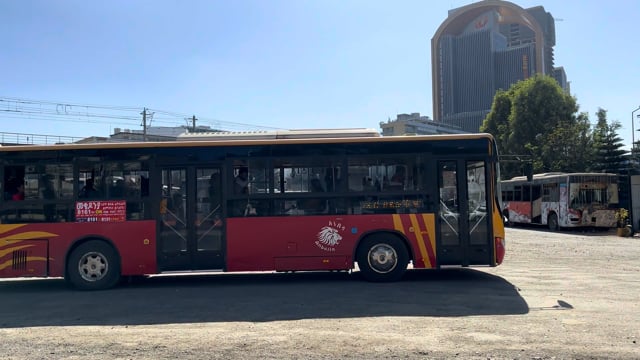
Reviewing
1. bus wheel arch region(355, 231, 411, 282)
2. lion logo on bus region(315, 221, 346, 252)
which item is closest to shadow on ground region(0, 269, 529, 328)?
bus wheel arch region(355, 231, 411, 282)

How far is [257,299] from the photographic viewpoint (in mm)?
9430

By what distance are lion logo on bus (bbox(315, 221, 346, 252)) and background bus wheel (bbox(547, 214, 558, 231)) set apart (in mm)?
21202

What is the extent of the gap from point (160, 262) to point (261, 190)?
2574 millimetres

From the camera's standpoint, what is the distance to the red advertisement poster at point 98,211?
10.7 metres

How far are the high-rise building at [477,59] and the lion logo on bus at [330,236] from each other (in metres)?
113

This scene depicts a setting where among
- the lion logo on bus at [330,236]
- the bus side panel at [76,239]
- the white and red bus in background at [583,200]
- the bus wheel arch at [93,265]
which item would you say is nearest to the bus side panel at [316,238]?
the lion logo on bus at [330,236]

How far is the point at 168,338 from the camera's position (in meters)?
6.95

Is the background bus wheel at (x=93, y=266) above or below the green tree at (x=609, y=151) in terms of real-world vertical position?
below

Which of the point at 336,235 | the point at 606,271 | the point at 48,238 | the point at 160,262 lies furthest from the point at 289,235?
the point at 606,271

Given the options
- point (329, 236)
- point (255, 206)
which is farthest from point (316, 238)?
point (255, 206)

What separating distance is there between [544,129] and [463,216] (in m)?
38.5

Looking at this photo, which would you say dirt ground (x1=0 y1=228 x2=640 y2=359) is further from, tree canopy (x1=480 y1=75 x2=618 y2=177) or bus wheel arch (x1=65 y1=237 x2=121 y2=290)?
tree canopy (x1=480 y1=75 x2=618 y2=177)

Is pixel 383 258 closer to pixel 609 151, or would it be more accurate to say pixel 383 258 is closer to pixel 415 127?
pixel 609 151

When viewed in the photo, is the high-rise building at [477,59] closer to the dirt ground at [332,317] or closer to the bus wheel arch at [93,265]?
the dirt ground at [332,317]
